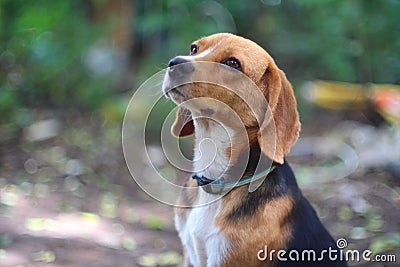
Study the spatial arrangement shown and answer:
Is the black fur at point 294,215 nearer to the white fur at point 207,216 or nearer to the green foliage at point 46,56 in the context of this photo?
the white fur at point 207,216

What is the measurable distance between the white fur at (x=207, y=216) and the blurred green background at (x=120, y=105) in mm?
1179

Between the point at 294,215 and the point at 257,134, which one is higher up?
the point at 257,134

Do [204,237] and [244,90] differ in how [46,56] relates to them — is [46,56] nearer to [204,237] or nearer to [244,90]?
[244,90]

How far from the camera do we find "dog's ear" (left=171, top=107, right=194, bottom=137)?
3570 mm

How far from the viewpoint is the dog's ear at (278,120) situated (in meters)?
3.15

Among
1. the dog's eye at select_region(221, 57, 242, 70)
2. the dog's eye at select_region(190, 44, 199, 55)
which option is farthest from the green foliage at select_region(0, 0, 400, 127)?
the dog's eye at select_region(221, 57, 242, 70)

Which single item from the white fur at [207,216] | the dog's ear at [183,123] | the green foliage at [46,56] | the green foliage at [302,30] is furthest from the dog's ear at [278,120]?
the green foliage at [46,56]

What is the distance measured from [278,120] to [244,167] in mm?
312

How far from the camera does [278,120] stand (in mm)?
3219

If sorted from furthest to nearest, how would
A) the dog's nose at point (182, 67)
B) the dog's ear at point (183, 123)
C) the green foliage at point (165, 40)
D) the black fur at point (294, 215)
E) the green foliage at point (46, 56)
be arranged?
the green foliage at point (46, 56) → the green foliage at point (165, 40) → the dog's ear at point (183, 123) → the black fur at point (294, 215) → the dog's nose at point (182, 67)

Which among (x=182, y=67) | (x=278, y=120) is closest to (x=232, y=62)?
(x=182, y=67)

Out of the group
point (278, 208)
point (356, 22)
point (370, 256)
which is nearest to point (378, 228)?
point (370, 256)

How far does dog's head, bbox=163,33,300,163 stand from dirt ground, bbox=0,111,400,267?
1.56 metres

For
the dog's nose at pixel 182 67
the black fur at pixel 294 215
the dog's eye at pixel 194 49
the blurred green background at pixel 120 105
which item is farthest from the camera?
the blurred green background at pixel 120 105
